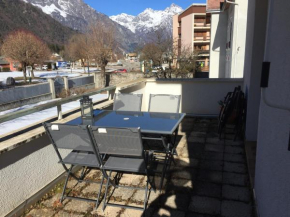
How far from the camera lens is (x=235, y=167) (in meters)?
3.31

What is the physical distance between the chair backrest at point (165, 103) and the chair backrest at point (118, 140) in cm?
175

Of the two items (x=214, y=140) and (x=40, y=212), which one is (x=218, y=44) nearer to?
(x=214, y=140)

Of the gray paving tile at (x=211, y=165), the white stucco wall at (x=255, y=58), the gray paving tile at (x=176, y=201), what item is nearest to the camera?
the gray paving tile at (x=176, y=201)

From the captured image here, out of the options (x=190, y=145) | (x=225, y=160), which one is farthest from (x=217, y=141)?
(x=225, y=160)

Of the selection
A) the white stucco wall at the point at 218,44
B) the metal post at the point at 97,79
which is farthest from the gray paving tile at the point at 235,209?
the metal post at the point at 97,79

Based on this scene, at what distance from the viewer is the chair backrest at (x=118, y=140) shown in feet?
7.56

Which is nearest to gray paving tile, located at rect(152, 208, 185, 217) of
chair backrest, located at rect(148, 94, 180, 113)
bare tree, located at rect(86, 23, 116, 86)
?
chair backrest, located at rect(148, 94, 180, 113)

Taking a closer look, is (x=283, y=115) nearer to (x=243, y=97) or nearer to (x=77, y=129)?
(x=77, y=129)

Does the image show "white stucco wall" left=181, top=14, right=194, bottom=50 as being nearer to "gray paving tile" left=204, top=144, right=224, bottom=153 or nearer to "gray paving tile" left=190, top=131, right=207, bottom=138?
"gray paving tile" left=190, top=131, right=207, bottom=138

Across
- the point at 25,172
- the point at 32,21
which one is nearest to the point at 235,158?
the point at 25,172

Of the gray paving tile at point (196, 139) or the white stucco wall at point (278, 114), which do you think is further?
the gray paving tile at point (196, 139)

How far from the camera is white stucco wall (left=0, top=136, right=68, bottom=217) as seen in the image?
2.33 m

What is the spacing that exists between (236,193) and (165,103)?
74.0 inches

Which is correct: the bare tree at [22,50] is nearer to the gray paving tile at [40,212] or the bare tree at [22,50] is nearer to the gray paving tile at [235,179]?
the gray paving tile at [40,212]
